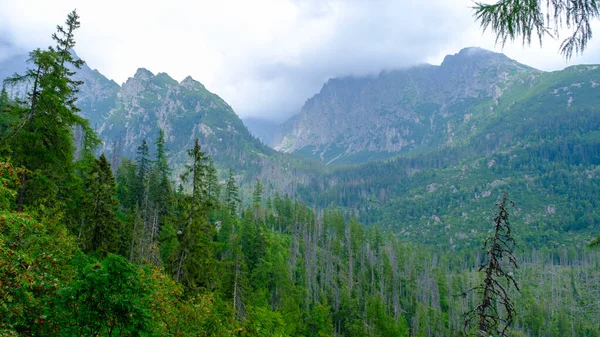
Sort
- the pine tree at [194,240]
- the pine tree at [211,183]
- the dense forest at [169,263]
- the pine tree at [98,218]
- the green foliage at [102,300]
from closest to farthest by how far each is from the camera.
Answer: the green foliage at [102,300], the dense forest at [169,263], the pine tree at [194,240], the pine tree at [211,183], the pine tree at [98,218]

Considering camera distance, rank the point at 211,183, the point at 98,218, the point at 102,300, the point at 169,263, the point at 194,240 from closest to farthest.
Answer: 1. the point at 102,300
2. the point at 194,240
3. the point at 169,263
4. the point at 98,218
5. the point at 211,183

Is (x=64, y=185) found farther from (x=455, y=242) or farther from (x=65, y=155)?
(x=455, y=242)

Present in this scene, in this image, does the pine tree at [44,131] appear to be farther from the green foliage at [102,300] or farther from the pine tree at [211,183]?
the green foliage at [102,300]

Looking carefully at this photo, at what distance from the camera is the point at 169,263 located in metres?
27.5

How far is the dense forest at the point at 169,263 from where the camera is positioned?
8.36 metres

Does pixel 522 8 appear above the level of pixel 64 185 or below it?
above

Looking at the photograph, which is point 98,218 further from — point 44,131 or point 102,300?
point 102,300

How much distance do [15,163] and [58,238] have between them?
5.40m

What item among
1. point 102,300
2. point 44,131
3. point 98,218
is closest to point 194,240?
point 98,218

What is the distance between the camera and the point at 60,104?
746 inches

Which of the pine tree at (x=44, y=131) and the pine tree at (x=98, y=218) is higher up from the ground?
the pine tree at (x=44, y=131)

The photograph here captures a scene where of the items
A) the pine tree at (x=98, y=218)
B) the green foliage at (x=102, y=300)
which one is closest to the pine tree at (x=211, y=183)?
the pine tree at (x=98, y=218)

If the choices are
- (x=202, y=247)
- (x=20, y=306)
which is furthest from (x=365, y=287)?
(x=20, y=306)

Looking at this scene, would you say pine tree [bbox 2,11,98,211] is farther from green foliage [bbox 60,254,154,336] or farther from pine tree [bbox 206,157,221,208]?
green foliage [bbox 60,254,154,336]
